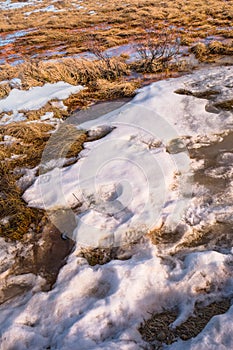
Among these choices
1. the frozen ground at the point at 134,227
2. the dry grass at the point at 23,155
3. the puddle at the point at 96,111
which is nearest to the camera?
the frozen ground at the point at 134,227

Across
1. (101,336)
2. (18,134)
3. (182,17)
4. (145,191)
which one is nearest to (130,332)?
(101,336)

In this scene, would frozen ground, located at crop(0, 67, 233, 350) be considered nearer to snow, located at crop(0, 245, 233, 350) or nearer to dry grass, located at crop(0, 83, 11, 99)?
snow, located at crop(0, 245, 233, 350)

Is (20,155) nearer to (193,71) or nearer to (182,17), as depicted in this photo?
(193,71)

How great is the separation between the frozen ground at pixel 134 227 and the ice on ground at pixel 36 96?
6.20ft

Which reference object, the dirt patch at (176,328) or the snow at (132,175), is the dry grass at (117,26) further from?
the dirt patch at (176,328)

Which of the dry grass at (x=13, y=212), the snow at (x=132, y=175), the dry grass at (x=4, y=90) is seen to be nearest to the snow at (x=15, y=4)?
the dry grass at (x=4, y=90)

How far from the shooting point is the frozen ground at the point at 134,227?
7.77ft

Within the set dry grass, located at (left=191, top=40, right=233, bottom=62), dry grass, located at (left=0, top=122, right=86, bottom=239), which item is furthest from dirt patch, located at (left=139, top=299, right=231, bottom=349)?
dry grass, located at (left=191, top=40, right=233, bottom=62)

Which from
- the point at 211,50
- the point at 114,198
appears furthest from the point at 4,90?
the point at 211,50

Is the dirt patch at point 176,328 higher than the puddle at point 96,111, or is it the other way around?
the puddle at point 96,111

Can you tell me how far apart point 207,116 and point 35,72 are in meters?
5.53

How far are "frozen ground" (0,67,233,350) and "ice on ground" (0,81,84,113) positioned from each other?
1.89m

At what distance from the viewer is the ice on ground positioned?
6734 mm

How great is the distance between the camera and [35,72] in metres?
8.20
